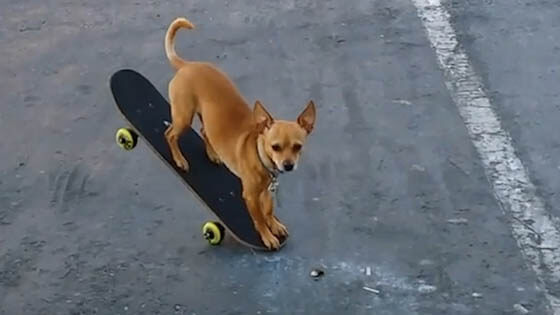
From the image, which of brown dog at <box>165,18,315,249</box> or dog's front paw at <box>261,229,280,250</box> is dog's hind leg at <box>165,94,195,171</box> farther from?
dog's front paw at <box>261,229,280,250</box>

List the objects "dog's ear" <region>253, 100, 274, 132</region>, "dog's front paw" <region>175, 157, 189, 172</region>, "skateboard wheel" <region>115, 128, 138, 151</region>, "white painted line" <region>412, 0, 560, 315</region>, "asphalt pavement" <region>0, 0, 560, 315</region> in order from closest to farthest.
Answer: "dog's ear" <region>253, 100, 274, 132</region> < "asphalt pavement" <region>0, 0, 560, 315</region> < "white painted line" <region>412, 0, 560, 315</region> < "dog's front paw" <region>175, 157, 189, 172</region> < "skateboard wheel" <region>115, 128, 138, 151</region>

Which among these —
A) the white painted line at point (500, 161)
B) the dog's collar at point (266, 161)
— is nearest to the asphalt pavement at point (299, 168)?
the white painted line at point (500, 161)

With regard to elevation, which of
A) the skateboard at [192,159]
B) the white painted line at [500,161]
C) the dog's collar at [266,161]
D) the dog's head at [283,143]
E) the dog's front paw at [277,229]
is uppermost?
the dog's head at [283,143]

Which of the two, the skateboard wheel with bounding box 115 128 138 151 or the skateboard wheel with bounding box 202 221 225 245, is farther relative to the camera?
the skateboard wheel with bounding box 115 128 138 151

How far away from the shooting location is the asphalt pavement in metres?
4.97

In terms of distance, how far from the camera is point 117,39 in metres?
7.38

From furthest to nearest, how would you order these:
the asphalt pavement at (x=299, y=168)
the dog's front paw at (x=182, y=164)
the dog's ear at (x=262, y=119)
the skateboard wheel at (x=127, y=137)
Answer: the skateboard wheel at (x=127, y=137), the dog's front paw at (x=182, y=164), the asphalt pavement at (x=299, y=168), the dog's ear at (x=262, y=119)

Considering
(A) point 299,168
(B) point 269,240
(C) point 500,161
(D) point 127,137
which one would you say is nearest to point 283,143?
(B) point 269,240

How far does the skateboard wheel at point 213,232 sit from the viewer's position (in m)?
5.16

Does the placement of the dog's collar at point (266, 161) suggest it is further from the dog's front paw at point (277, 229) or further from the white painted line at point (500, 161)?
the white painted line at point (500, 161)

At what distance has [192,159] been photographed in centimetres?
539

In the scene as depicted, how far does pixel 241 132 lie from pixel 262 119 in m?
0.23

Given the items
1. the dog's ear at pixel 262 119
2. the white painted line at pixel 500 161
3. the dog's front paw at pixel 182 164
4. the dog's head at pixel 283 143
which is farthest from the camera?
the dog's front paw at pixel 182 164

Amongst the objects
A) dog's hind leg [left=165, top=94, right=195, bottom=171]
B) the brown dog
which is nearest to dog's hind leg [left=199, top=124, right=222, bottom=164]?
the brown dog
